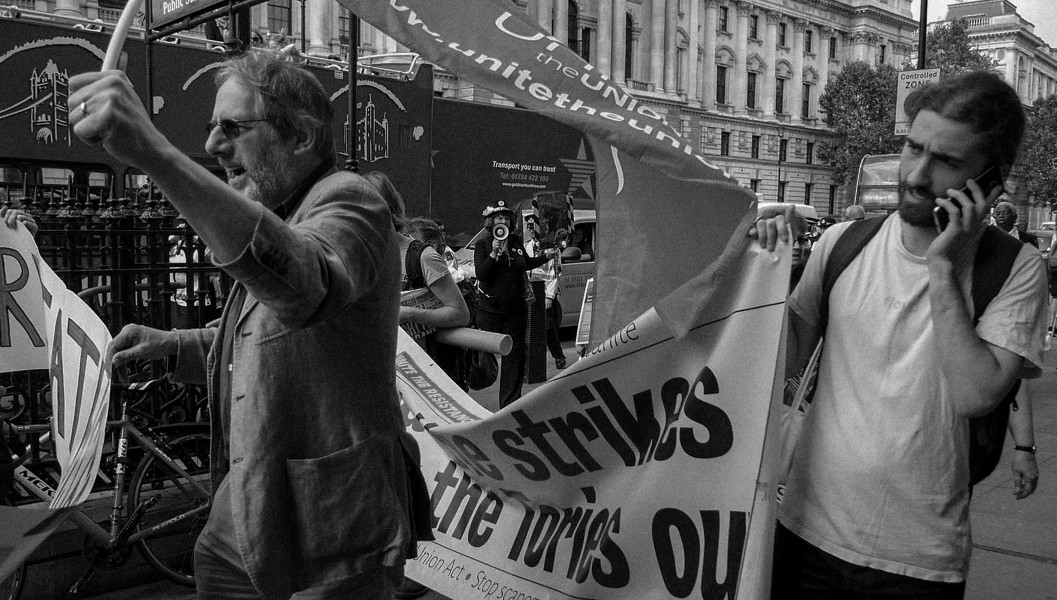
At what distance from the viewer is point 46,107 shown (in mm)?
9438

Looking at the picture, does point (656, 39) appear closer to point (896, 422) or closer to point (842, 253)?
point (842, 253)

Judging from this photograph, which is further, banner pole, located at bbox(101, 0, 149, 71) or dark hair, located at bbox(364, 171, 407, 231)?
dark hair, located at bbox(364, 171, 407, 231)

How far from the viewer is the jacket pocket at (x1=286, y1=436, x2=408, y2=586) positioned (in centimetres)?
194

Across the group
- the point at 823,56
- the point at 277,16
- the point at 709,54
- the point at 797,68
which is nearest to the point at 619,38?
the point at 709,54

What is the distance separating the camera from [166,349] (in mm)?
2457

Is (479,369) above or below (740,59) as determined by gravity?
below

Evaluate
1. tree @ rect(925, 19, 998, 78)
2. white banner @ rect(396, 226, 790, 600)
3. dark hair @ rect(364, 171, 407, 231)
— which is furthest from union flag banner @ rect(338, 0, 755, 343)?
tree @ rect(925, 19, 998, 78)

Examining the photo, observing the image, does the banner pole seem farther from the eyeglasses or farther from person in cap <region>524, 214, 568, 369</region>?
person in cap <region>524, 214, 568, 369</region>

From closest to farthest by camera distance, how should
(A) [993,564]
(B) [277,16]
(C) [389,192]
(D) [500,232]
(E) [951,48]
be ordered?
(C) [389,192] → (A) [993,564] → (D) [500,232] → (B) [277,16] → (E) [951,48]

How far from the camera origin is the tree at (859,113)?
59.8 m

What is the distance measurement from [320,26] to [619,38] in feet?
71.8

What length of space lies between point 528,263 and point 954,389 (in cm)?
680

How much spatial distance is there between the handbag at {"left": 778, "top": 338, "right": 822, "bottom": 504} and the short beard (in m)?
0.39

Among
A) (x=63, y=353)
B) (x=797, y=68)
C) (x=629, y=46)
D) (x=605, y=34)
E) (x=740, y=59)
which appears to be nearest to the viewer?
(x=63, y=353)
